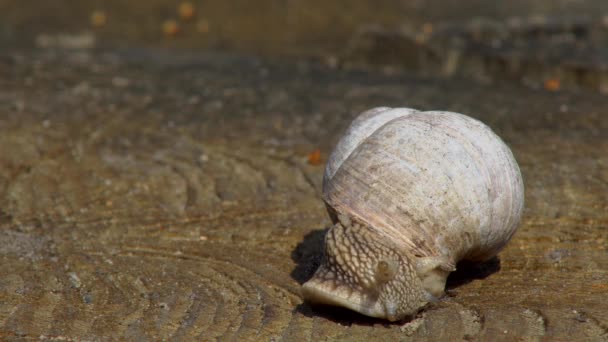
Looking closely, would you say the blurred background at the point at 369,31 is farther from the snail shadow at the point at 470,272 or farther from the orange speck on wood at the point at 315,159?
the snail shadow at the point at 470,272

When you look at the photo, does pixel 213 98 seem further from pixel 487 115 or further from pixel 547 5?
pixel 547 5

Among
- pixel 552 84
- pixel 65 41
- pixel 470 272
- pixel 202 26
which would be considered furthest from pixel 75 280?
pixel 202 26

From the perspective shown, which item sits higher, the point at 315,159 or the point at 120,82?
the point at 315,159

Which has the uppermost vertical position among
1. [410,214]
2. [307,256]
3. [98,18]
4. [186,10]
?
[410,214]

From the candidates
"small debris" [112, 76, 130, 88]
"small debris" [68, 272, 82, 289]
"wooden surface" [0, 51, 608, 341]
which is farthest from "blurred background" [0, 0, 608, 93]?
"small debris" [68, 272, 82, 289]

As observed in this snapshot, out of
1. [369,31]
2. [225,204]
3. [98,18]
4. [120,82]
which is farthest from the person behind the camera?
[98,18]

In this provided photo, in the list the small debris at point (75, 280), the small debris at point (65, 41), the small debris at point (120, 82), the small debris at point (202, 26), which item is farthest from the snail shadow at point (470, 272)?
the small debris at point (202, 26)

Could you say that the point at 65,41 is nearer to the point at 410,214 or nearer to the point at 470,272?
the point at 470,272

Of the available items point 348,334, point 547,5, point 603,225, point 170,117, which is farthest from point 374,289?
point 547,5
